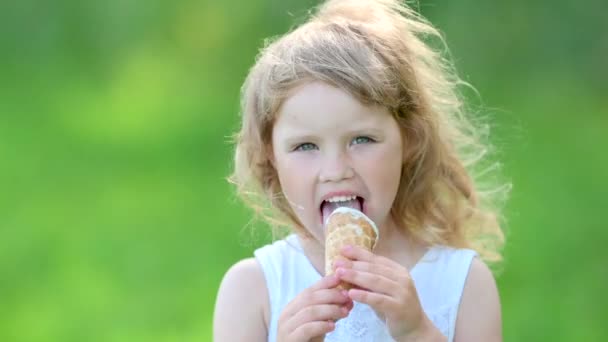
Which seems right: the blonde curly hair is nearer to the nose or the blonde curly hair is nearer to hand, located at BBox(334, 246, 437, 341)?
the nose

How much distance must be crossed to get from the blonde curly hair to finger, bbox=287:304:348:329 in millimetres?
487

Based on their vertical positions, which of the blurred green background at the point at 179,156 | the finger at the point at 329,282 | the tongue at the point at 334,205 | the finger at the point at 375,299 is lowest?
the finger at the point at 375,299

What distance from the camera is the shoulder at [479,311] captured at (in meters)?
2.53

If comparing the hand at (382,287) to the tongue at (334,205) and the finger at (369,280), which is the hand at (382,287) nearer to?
the finger at (369,280)

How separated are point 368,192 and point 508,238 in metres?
2.21

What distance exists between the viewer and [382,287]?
2131 mm

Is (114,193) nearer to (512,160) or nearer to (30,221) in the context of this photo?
(30,221)

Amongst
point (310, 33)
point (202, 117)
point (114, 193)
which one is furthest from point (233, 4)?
point (310, 33)

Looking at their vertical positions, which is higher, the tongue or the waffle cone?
the tongue

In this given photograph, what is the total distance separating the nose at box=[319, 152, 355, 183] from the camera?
231cm

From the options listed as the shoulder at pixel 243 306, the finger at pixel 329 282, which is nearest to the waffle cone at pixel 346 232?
the finger at pixel 329 282

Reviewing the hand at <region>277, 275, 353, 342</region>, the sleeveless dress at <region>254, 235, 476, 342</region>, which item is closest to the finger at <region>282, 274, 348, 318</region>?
the hand at <region>277, 275, 353, 342</region>

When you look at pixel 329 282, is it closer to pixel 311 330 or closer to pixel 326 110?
pixel 311 330

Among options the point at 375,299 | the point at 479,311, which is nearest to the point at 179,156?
the point at 479,311
